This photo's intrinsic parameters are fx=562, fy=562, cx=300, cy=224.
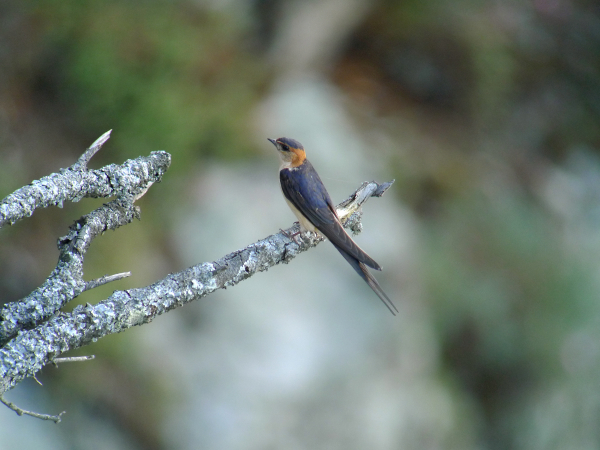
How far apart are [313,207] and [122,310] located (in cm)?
188

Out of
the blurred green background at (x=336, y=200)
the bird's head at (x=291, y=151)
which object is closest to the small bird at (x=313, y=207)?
the bird's head at (x=291, y=151)

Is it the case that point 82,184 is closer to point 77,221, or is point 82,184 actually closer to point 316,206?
point 77,221

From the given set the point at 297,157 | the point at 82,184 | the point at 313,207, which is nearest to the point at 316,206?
the point at 313,207

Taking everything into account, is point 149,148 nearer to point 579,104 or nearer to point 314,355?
point 314,355

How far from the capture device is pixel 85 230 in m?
2.02

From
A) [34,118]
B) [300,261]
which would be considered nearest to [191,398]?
[300,261]

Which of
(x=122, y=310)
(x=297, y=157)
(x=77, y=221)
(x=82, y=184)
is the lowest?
(x=297, y=157)

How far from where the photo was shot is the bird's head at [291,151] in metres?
4.38

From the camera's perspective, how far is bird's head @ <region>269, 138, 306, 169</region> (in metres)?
4.38

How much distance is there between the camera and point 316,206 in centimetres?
359

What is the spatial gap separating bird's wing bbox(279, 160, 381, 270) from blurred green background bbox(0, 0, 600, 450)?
4.20ft

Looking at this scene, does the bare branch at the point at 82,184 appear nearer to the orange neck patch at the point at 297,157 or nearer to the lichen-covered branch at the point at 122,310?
the lichen-covered branch at the point at 122,310

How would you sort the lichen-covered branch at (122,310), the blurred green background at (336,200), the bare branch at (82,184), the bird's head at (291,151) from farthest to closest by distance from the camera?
1. the blurred green background at (336,200)
2. the bird's head at (291,151)
3. the bare branch at (82,184)
4. the lichen-covered branch at (122,310)

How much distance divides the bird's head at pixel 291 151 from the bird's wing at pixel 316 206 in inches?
2.8
